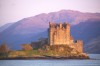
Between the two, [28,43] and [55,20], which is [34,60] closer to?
[28,43]

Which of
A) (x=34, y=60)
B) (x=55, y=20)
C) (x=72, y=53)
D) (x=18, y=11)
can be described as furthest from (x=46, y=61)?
(x=18, y=11)

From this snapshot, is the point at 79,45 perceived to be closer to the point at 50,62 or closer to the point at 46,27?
the point at 50,62

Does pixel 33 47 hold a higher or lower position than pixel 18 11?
lower

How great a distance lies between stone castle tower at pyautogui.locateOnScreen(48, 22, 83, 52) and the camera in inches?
222

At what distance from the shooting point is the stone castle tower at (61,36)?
563 cm

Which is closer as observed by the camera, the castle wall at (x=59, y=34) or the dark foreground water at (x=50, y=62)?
the dark foreground water at (x=50, y=62)

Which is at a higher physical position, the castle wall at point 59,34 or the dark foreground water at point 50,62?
the castle wall at point 59,34

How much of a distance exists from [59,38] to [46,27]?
0.43 metres

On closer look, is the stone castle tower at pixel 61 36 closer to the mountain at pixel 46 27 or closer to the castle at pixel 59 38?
the castle at pixel 59 38

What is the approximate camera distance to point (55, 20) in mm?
5680

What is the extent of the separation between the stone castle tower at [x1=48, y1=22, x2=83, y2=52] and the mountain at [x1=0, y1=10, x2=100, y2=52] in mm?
105

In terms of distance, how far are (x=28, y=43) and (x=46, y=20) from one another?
73 centimetres

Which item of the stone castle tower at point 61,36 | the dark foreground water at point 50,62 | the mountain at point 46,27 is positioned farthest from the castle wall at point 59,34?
the dark foreground water at point 50,62

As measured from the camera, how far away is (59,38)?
18.8 feet
